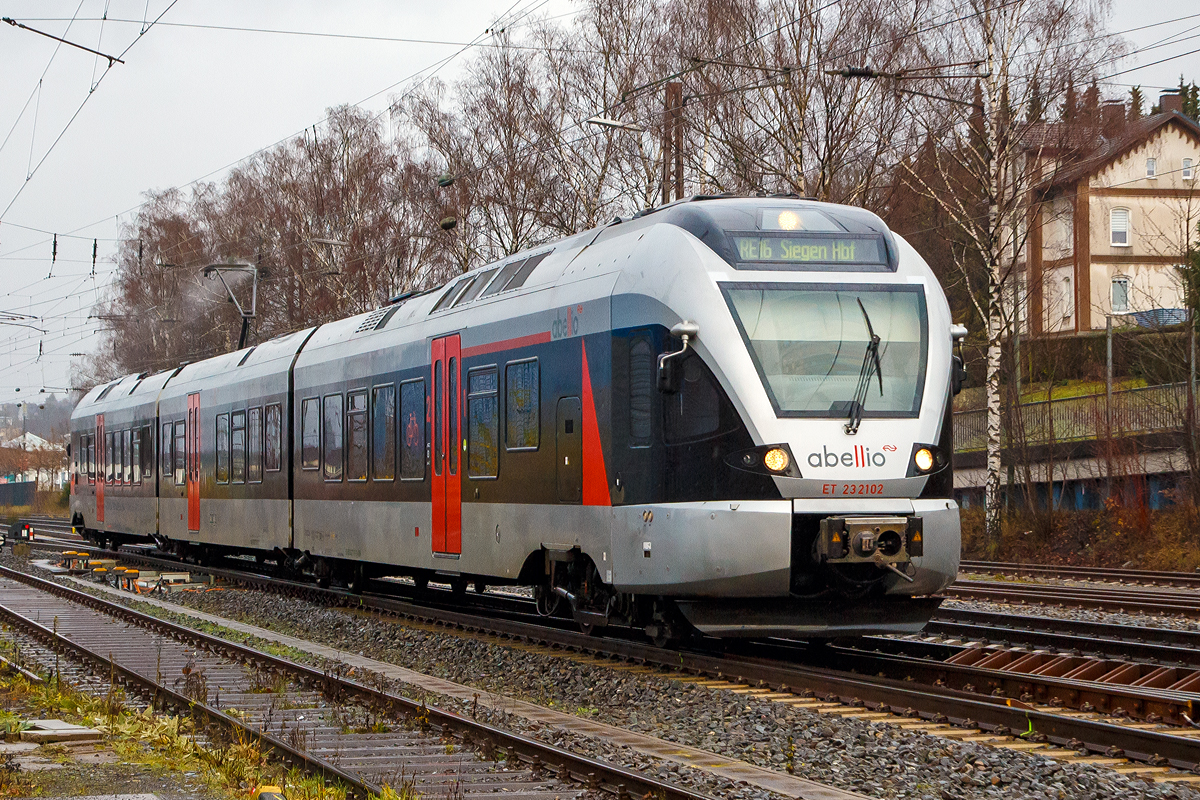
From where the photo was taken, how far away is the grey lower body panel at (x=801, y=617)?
409 inches

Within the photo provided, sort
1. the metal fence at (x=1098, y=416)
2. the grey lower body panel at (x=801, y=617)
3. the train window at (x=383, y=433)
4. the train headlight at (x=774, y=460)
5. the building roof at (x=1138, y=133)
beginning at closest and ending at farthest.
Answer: the train headlight at (x=774, y=460)
the grey lower body panel at (x=801, y=617)
the train window at (x=383, y=433)
the metal fence at (x=1098, y=416)
the building roof at (x=1138, y=133)

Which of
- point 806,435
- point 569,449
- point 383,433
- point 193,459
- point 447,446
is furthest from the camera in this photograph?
point 193,459

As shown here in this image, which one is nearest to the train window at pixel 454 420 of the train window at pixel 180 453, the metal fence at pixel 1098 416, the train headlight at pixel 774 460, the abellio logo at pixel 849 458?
the train headlight at pixel 774 460


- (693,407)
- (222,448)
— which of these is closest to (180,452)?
(222,448)

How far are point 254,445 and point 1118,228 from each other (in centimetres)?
3345

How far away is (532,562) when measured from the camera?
12.9 meters

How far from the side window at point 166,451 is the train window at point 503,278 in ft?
43.3

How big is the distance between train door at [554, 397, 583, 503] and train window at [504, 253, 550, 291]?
1.84 meters

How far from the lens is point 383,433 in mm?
16188

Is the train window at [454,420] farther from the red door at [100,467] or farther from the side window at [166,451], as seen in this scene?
the red door at [100,467]

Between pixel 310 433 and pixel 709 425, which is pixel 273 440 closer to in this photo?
pixel 310 433

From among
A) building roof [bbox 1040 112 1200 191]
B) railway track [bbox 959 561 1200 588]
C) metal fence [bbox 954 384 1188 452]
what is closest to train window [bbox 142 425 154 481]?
railway track [bbox 959 561 1200 588]

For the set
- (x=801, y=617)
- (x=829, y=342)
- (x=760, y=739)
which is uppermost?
(x=829, y=342)

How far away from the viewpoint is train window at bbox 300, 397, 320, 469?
60.6 ft
